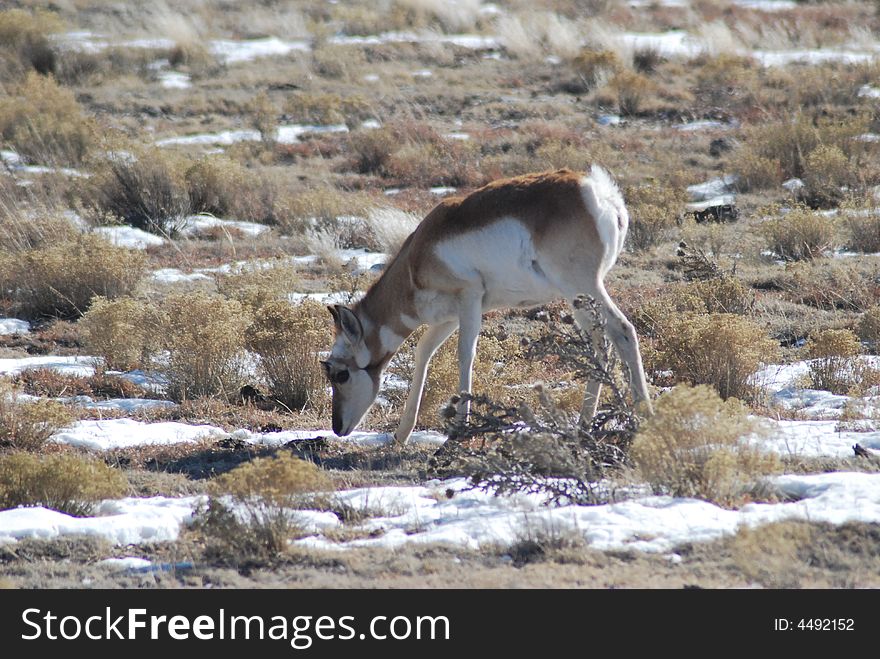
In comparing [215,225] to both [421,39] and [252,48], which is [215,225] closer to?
[252,48]

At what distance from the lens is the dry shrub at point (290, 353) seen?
9688 millimetres

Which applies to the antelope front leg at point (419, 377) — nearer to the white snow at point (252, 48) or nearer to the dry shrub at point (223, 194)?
the dry shrub at point (223, 194)

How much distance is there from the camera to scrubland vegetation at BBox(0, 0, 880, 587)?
623 cm

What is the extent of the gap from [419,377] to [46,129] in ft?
44.4

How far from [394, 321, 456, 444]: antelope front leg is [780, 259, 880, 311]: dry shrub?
17.2ft

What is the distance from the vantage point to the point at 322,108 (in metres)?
24.1

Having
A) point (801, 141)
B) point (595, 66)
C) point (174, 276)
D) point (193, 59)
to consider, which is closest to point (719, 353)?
point (174, 276)

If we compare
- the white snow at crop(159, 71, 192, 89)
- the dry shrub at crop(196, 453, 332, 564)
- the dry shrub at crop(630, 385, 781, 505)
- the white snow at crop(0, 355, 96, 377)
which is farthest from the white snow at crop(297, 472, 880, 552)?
the white snow at crop(159, 71, 192, 89)

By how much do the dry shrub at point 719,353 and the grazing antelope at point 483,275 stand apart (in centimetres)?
179

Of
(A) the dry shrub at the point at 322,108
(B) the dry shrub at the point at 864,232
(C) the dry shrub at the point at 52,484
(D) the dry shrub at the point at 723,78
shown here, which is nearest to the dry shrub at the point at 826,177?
(B) the dry shrub at the point at 864,232

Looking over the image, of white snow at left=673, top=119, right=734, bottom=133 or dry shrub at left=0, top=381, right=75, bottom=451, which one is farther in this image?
white snow at left=673, top=119, right=734, bottom=133

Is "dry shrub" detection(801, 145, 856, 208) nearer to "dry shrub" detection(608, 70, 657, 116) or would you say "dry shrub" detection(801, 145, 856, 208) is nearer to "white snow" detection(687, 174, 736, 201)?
"white snow" detection(687, 174, 736, 201)

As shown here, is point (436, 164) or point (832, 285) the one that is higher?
point (436, 164)
